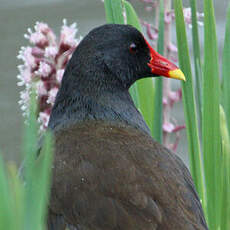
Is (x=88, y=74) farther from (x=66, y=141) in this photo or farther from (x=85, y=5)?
(x=85, y=5)

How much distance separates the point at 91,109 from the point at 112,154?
10.6 inches

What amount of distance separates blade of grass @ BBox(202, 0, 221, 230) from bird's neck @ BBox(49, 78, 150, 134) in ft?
0.67

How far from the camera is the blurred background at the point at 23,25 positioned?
11.5 feet

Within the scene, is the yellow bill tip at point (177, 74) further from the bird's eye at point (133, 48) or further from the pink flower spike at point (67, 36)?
the pink flower spike at point (67, 36)

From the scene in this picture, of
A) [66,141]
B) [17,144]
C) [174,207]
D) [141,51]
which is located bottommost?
[17,144]

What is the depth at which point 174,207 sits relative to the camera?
4.50ft

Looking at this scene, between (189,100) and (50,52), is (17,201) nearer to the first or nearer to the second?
(189,100)

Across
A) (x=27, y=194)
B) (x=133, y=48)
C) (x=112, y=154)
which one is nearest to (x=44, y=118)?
(x=133, y=48)

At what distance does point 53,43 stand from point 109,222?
0.68 meters

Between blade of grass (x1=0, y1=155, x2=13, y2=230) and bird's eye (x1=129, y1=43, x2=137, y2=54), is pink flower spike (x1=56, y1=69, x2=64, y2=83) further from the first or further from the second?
blade of grass (x1=0, y1=155, x2=13, y2=230)

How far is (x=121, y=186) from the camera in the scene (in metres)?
1.38

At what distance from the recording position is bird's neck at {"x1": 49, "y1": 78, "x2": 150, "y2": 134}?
1690 mm

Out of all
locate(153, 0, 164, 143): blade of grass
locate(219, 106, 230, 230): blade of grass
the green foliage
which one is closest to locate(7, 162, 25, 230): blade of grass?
the green foliage

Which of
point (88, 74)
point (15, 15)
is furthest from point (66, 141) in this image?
point (15, 15)
